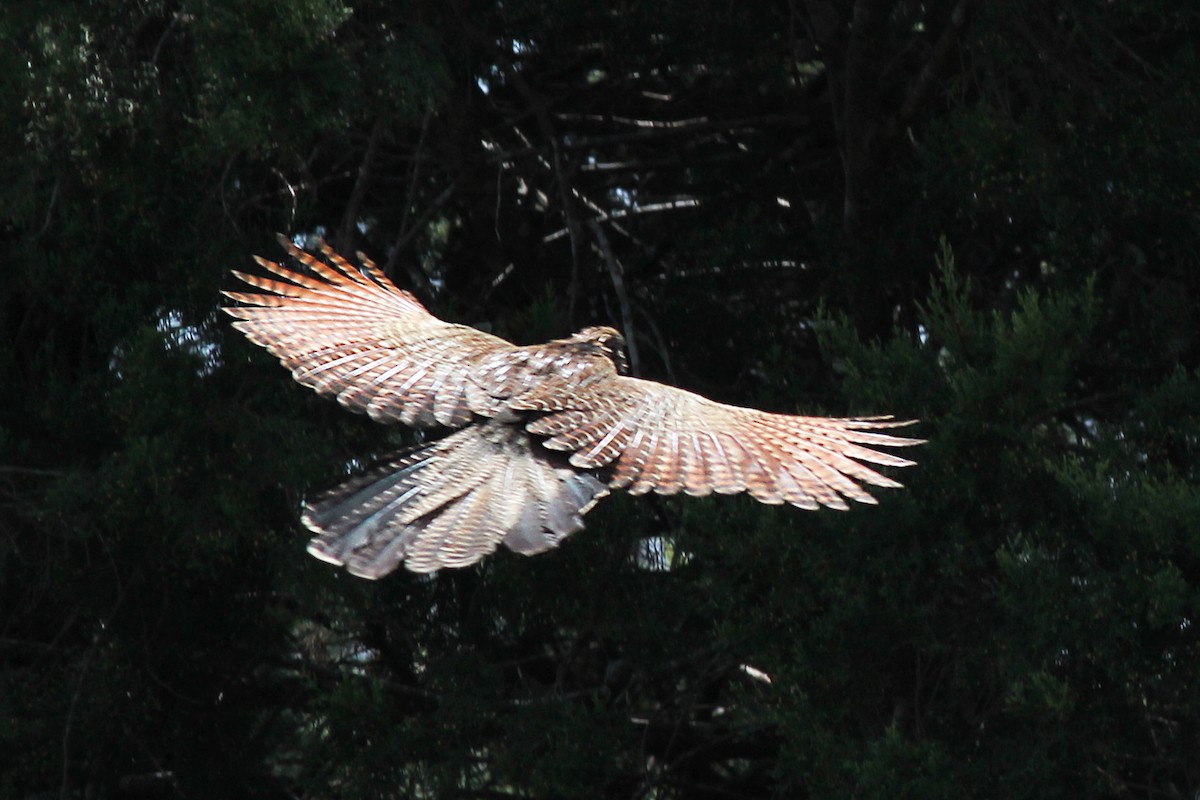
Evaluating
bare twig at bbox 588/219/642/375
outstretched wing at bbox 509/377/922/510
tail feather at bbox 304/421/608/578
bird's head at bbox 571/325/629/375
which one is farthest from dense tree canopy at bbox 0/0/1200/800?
tail feather at bbox 304/421/608/578

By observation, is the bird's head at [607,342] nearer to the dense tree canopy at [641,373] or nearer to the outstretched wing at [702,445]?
the dense tree canopy at [641,373]

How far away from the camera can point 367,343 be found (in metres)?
5.21

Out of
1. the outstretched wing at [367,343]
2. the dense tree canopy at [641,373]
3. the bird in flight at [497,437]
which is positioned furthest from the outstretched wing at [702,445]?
the dense tree canopy at [641,373]

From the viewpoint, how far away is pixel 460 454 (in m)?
4.53

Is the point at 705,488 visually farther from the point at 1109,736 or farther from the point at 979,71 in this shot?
the point at 979,71

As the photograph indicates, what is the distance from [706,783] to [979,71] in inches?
126

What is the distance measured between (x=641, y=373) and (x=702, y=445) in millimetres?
1596

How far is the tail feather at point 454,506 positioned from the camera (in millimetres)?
4004

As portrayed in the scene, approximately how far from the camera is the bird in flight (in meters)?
4.12

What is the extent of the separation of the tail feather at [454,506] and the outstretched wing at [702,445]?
3.8 inches

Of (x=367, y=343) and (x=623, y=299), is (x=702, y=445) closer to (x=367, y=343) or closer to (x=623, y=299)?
(x=367, y=343)

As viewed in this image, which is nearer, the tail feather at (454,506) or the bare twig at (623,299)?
the tail feather at (454,506)

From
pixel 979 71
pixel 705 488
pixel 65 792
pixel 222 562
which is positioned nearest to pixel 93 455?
pixel 222 562

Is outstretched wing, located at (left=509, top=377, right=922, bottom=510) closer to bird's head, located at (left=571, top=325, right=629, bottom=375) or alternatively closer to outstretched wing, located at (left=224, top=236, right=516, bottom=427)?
outstretched wing, located at (left=224, top=236, right=516, bottom=427)
